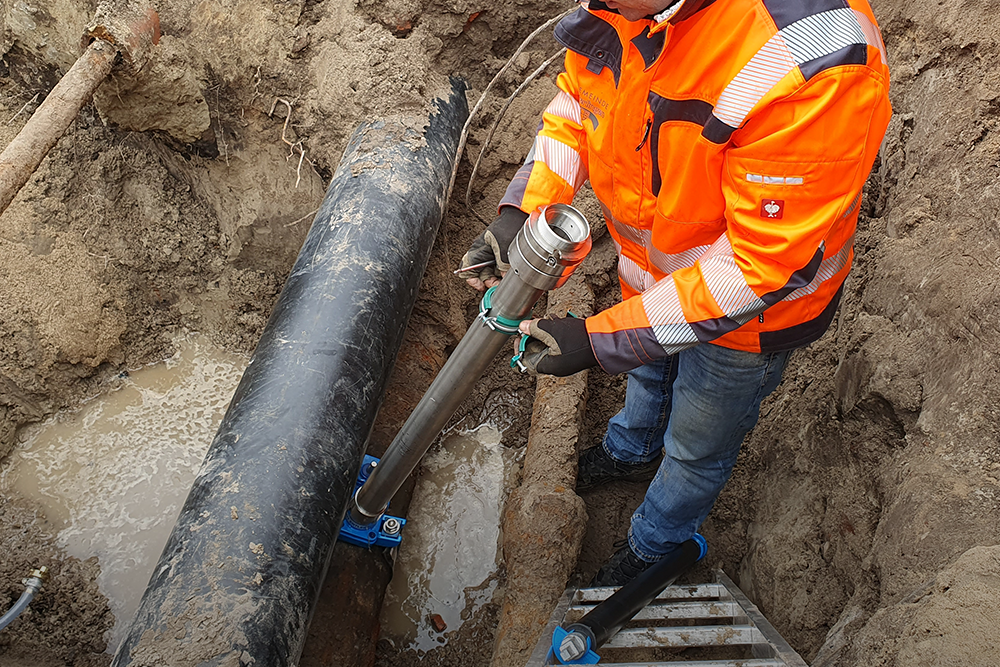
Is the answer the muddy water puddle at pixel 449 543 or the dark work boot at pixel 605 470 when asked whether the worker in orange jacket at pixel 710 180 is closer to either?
the dark work boot at pixel 605 470

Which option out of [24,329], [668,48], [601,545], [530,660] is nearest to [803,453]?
[601,545]

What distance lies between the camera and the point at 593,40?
168cm

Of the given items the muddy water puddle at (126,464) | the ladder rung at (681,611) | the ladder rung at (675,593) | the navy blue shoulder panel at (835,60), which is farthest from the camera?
the muddy water puddle at (126,464)

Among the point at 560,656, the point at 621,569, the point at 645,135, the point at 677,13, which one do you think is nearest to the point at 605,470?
the point at 621,569

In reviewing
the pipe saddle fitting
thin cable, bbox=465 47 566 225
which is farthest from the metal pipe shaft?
the pipe saddle fitting

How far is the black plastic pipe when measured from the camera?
206cm

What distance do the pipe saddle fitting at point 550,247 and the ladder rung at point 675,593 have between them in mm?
1243

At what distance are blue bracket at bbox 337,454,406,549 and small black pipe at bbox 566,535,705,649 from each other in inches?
28.9

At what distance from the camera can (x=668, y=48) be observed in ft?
4.82

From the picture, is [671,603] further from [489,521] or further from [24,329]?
[24,329]

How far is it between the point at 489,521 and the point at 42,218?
232 cm

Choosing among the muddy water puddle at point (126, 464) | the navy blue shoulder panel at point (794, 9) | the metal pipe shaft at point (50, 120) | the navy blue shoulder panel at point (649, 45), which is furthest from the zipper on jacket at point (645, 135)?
the muddy water puddle at point (126, 464)

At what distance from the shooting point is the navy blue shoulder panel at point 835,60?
1.29 m

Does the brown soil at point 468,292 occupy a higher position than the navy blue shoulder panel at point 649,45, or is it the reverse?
the navy blue shoulder panel at point 649,45
